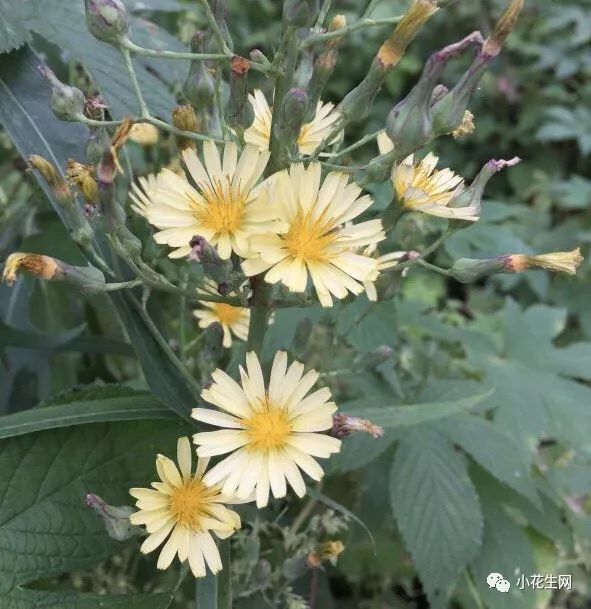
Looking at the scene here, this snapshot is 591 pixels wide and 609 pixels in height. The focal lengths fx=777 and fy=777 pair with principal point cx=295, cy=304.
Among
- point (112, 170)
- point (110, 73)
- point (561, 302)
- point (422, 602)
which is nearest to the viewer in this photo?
point (112, 170)

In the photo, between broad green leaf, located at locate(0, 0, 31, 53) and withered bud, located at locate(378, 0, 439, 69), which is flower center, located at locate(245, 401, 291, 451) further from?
broad green leaf, located at locate(0, 0, 31, 53)

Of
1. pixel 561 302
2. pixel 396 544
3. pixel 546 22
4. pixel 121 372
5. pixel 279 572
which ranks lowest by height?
pixel 279 572

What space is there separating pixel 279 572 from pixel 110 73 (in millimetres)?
469

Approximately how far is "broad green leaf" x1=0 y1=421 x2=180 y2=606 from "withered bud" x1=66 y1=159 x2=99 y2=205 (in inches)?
7.2

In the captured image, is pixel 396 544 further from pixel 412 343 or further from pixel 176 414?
pixel 176 414

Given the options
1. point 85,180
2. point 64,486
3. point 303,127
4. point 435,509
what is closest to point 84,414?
point 64,486

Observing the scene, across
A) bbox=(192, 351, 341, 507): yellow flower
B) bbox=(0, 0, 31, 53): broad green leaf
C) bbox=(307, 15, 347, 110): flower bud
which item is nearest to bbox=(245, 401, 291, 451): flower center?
bbox=(192, 351, 341, 507): yellow flower

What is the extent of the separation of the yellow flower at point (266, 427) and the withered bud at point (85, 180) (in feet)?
0.52

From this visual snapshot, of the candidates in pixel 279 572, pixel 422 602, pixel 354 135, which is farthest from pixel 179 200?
pixel 354 135

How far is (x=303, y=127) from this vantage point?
1.96 feet

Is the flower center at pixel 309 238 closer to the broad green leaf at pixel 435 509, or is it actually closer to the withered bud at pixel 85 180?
the withered bud at pixel 85 180

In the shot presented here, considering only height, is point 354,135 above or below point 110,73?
above

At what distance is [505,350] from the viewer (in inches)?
41.3

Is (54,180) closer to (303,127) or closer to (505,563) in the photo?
(303,127)
